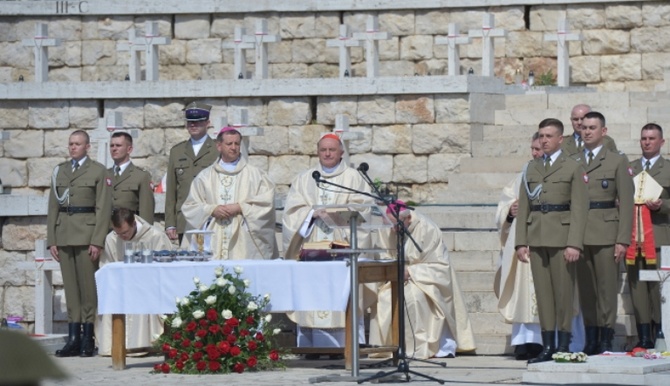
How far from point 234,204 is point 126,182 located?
1.57 metres

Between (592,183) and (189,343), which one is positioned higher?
(592,183)

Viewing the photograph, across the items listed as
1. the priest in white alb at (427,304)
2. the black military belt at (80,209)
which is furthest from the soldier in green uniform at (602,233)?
the black military belt at (80,209)

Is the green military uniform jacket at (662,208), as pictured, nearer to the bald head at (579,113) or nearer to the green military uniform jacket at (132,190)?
the bald head at (579,113)

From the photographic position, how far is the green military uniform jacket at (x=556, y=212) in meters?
8.59

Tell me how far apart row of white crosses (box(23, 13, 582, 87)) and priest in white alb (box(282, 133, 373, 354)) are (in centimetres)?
567

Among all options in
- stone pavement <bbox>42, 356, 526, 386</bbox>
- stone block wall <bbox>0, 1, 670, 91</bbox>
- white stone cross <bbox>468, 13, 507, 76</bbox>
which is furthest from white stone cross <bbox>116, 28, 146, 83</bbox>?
stone pavement <bbox>42, 356, 526, 386</bbox>

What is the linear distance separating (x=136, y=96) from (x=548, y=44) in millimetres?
5489

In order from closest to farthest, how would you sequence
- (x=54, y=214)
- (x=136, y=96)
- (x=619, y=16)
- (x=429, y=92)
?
(x=54, y=214) < (x=429, y=92) < (x=136, y=96) < (x=619, y=16)

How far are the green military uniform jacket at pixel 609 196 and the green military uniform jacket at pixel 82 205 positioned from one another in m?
3.73

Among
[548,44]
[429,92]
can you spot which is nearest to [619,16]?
[548,44]

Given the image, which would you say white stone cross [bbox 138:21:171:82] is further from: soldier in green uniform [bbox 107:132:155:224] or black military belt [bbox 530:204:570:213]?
black military belt [bbox 530:204:570:213]

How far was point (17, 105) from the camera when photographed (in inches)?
614

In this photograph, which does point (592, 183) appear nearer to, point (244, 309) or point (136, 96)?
point (244, 309)

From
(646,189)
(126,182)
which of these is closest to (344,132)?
(126,182)
